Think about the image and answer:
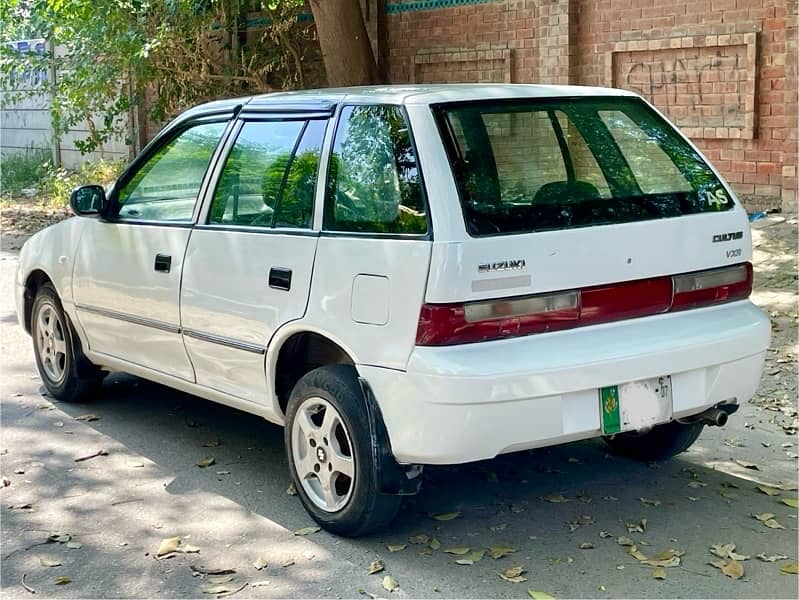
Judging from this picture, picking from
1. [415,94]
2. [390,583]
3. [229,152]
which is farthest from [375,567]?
[229,152]

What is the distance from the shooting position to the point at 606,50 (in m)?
12.8

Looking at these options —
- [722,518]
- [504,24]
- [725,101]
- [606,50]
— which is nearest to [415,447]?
[722,518]

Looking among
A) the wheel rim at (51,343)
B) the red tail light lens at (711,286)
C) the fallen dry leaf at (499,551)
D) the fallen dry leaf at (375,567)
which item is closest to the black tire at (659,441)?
the red tail light lens at (711,286)

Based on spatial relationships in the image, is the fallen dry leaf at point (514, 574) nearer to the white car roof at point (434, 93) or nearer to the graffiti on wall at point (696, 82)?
the white car roof at point (434, 93)

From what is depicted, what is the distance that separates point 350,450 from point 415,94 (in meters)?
1.50

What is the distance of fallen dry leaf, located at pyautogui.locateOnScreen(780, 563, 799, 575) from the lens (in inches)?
177

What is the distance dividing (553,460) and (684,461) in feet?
2.12

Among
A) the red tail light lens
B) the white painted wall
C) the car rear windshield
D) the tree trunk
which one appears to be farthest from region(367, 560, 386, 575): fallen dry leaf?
the white painted wall

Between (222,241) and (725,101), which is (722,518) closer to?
(222,241)

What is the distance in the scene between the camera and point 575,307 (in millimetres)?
4621

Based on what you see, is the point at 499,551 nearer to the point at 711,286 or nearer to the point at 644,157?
the point at 711,286

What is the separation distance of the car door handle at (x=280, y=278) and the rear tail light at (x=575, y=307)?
89cm

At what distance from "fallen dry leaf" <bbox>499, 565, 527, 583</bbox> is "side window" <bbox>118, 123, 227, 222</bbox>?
244 cm

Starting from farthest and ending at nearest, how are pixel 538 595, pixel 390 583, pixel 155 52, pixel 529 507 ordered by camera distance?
pixel 155 52, pixel 529 507, pixel 390 583, pixel 538 595
